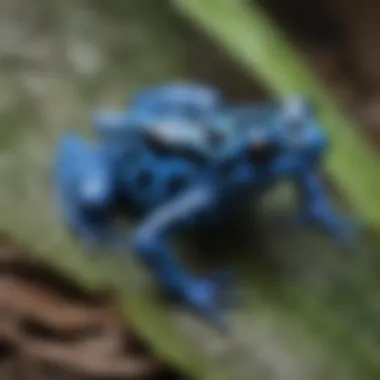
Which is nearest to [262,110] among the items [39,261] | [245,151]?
[245,151]

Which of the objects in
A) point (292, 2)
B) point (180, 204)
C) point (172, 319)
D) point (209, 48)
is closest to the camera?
point (172, 319)

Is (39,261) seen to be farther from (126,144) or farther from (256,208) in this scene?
(256,208)

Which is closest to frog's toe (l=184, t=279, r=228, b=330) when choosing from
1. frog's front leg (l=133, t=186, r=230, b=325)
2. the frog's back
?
frog's front leg (l=133, t=186, r=230, b=325)

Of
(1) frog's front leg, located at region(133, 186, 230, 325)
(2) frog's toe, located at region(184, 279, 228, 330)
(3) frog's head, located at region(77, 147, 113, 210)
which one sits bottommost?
(2) frog's toe, located at region(184, 279, 228, 330)

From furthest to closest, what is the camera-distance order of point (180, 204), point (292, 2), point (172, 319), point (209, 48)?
1. point (292, 2)
2. point (209, 48)
3. point (180, 204)
4. point (172, 319)

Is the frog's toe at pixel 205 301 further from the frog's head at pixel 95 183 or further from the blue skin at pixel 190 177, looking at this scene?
the frog's head at pixel 95 183

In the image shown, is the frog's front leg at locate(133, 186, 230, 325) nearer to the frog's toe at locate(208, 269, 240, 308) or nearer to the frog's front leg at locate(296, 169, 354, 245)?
the frog's toe at locate(208, 269, 240, 308)

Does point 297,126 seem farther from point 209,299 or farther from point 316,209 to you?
point 209,299

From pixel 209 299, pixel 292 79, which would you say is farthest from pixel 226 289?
pixel 292 79
